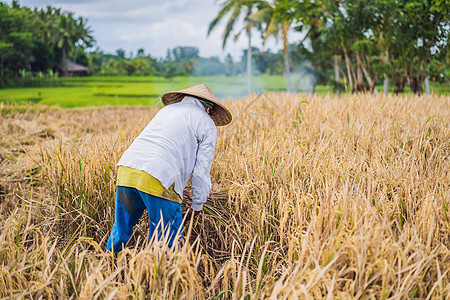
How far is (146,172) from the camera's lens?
190 cm

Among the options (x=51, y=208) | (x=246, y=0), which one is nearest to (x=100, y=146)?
(x=51, y=208)

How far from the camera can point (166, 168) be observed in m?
1.93

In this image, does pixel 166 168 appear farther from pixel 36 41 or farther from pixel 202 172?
pixel 36 41

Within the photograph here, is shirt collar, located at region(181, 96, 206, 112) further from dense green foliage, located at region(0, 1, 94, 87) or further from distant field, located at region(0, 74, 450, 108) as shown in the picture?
dense green foliage, located at region(0, 1, 94, 87)

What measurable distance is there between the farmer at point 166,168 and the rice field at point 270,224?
0.22 metres

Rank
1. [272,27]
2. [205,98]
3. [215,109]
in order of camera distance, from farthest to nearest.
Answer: [272,27], [215,109], [205,98]

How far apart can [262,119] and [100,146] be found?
1913 millimetres

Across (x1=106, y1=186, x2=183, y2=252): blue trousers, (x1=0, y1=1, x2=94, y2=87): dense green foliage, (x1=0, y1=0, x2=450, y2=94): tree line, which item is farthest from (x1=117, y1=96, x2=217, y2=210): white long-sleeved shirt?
(x1=0, y1=1, x2=94, y2=87): dense green foliage

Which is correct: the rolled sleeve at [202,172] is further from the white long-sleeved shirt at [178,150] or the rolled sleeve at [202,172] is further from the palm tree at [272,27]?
the palm tree at [272,27]

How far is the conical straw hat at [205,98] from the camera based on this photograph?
2183mm

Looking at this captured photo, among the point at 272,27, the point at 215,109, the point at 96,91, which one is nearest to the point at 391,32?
the point at 215,109

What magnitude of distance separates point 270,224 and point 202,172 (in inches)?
Answer: 21.0

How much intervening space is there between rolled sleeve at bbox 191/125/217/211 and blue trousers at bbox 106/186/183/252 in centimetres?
12

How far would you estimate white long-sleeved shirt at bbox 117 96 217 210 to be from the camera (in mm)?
1926
